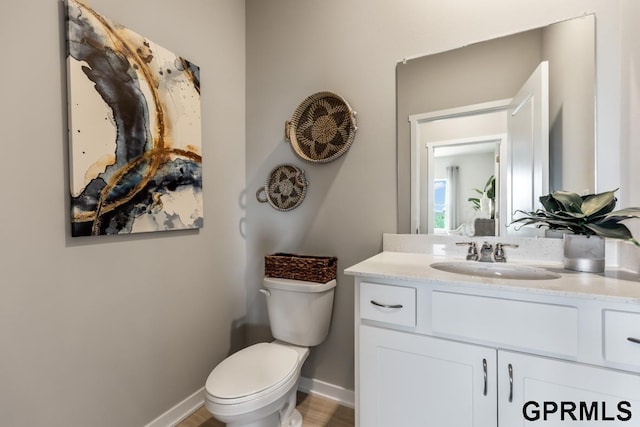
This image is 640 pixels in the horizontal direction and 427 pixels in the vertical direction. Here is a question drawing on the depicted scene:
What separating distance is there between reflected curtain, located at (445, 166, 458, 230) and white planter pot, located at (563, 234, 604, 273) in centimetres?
46

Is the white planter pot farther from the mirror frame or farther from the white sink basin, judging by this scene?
the mirror frame

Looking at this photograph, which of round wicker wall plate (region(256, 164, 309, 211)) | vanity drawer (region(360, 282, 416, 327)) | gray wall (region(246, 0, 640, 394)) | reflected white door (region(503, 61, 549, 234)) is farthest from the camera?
round wicker wall plate (region(256, 164, 309, 211))

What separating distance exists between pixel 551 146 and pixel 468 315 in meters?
0.90

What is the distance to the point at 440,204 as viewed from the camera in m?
1.58

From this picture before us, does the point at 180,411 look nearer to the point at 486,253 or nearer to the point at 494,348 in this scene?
the point at 494,348

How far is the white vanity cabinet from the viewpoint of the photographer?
0.85m

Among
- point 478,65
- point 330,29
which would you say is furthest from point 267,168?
point 478,65

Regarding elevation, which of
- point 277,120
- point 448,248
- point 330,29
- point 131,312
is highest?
point 330,29

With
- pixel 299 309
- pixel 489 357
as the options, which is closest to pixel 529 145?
pixel 489 357

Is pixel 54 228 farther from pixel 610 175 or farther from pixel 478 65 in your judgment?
pixel 610 175

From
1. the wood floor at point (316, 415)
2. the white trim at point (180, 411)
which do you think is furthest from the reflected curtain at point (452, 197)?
the white trim at point (180, 411)

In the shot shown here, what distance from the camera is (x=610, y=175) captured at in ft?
4.14

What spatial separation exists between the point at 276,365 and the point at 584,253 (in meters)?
1.36

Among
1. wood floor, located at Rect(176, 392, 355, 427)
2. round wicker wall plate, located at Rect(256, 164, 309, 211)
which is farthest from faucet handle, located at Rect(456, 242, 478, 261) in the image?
wood floor, located at Rect(176, 392, 355, 427)
